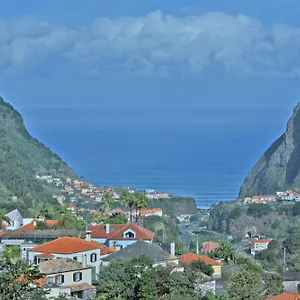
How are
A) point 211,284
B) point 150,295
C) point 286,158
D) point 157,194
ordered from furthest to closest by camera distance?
1. point 286,158
2. point 157,194
3. point 211,284
4. point 150,295

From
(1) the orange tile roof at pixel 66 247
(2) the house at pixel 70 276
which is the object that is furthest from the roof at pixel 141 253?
(2) the house at pixel 70 276

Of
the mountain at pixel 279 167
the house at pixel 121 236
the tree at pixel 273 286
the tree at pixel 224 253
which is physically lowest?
the tree at pixel 273 286

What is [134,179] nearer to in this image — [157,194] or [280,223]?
[157,194]

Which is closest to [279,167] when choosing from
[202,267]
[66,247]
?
[202,267]

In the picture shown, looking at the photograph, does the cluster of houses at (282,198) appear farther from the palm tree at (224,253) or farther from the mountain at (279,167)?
the palm tree at (224,253)

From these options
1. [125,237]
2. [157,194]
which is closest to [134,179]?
[157,194]

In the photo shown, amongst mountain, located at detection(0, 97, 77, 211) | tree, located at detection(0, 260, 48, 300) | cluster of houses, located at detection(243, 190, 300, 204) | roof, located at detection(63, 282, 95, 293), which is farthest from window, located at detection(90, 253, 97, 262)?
cluster of houses, located at detection(243, 190, 300, 204)

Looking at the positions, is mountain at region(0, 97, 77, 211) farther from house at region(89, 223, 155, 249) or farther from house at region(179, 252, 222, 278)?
house at region(179, 252, 222, 278)
